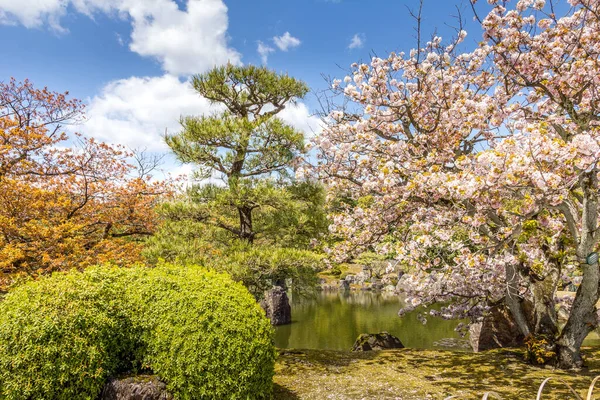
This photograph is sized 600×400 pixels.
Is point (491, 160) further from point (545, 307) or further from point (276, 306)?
point (276, 306)

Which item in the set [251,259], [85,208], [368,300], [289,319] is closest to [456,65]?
[251,259]

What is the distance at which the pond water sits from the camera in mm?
14312

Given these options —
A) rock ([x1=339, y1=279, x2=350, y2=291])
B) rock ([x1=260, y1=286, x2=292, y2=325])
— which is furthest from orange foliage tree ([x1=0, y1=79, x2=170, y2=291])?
rock ([x1=339, y1=279, x2=350, y2=291])

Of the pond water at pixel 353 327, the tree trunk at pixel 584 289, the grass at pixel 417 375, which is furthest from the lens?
the pond water at pixel 353 327

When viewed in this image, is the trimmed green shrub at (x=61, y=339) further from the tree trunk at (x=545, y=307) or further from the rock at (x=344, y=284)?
the rock at (x=344, y=284)

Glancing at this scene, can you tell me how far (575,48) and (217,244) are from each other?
8.68m

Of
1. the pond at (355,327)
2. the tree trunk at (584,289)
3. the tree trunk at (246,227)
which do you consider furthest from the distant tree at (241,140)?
the tree trunk at (584,289)

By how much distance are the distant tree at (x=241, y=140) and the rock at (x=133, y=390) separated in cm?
495

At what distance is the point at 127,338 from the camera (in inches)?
197

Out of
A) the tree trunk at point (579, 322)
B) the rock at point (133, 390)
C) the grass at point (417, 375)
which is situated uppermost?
the tree trunk at point (579, 322)

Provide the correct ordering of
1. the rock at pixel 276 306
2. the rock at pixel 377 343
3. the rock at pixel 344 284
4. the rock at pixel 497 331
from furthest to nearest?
the rock at pixel 344 284, the rock at pixel 276 306, the rock at pixel 497 331, the rock at pixel 377 343

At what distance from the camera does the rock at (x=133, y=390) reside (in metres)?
4.66

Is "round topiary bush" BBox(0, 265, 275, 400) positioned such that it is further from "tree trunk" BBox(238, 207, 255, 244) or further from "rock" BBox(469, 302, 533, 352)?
"rock" BBox(469, 302, 533, 352)

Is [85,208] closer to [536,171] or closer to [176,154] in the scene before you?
[176,154]
